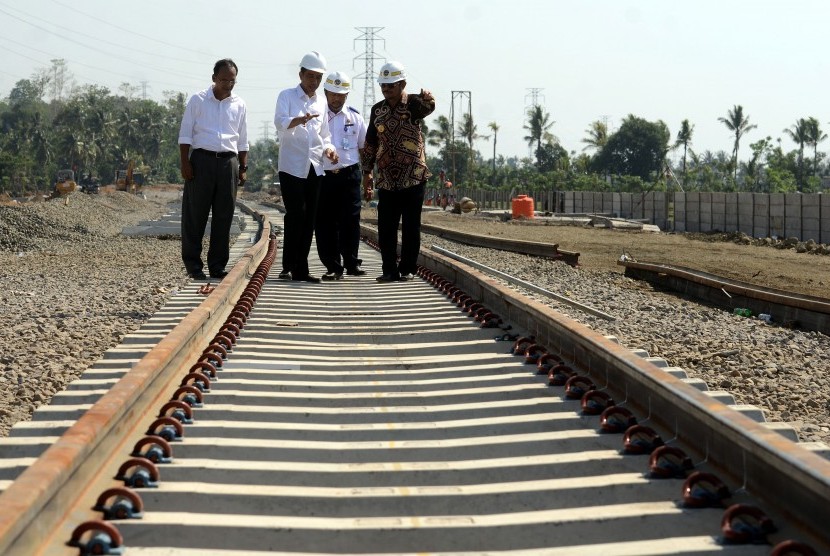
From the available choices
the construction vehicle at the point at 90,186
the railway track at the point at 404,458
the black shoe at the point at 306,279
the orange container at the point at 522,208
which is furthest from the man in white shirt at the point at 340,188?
the construction vehicle at the point at 90,186

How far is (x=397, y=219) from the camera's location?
914 centimetres

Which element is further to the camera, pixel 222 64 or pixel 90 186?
pixel 90 186

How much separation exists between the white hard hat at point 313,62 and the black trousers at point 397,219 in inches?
42.5

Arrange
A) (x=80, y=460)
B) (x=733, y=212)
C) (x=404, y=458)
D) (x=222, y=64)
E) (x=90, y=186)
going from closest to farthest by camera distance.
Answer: (x=80, y=460), (x=404, y=458), (x=222, y=64), (x=733, y=212), (x=90, y=186)

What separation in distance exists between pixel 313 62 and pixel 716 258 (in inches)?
570

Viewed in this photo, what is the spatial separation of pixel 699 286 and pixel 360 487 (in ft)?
32.5

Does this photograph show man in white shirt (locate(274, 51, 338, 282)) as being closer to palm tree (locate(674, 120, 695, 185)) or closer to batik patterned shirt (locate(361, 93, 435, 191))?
batik patterned shirt (locate(361, 93, 435, 191))

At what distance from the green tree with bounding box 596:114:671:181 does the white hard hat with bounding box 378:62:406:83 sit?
106 m

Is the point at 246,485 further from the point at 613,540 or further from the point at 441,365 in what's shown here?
→ the point at 441,365

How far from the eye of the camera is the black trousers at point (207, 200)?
8500mm

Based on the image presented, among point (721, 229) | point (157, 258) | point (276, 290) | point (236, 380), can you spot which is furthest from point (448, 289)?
point (721, 229)

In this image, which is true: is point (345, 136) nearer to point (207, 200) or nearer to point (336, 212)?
point (336, 212)

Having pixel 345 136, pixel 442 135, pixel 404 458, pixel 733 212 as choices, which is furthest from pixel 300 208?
pixel 442 135

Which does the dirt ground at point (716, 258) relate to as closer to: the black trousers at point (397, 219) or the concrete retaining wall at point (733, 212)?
the concrete retaining wall at point (733, 212)
